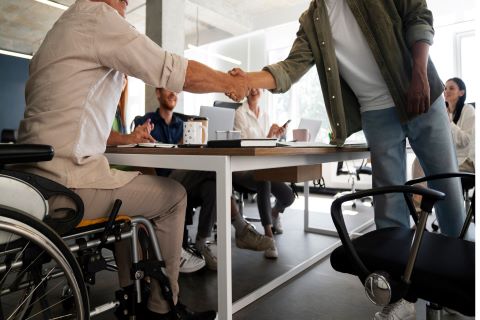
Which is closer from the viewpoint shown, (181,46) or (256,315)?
(256,315)

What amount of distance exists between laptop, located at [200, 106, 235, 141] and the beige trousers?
1.01 metres

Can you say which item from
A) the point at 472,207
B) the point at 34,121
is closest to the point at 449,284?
the point at 472,207

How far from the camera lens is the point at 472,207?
104 cm

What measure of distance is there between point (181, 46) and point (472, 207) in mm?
4606

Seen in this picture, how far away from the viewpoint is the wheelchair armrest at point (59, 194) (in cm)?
91

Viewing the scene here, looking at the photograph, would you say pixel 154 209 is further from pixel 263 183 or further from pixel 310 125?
pixel 310 125

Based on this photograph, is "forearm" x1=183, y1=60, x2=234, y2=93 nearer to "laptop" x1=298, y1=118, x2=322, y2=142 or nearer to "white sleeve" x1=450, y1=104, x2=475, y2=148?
"laptop" x1=298, y1=118, x2=322, y2=142

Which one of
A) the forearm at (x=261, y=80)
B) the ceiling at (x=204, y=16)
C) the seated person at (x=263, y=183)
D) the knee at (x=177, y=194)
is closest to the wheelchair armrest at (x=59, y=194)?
the knee at (x=177, y=194)

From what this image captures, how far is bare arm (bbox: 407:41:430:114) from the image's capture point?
4.21 feet

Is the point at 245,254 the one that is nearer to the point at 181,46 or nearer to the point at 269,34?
the point at 181,46

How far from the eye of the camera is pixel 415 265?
31.9 inches

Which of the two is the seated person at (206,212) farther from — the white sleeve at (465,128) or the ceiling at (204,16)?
the ceiling at (204,16)

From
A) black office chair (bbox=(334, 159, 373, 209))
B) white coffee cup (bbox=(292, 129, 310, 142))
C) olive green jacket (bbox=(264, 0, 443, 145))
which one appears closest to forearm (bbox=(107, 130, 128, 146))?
olive green jacket (bbox=(264, 0, 443, 145))

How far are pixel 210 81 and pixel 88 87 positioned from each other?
15.7 inches
